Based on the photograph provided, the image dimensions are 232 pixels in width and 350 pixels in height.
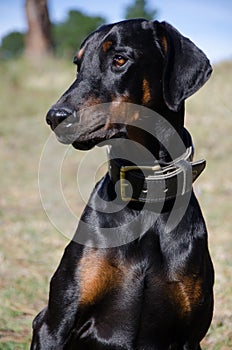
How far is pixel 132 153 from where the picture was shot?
3041 millimetres

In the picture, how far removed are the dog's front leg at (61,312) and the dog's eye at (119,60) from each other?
3.04 feet

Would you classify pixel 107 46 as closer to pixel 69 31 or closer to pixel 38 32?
pixel 38 32

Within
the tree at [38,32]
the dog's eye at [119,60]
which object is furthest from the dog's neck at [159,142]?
the tree at [38,32]

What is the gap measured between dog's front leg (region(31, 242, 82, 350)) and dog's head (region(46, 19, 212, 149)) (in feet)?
2.09

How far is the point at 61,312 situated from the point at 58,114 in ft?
3.13

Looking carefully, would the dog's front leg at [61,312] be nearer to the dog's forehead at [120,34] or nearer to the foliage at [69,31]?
the dog's forehead at [120,34]

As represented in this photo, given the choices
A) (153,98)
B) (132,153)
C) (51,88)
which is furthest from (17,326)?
(51,88)

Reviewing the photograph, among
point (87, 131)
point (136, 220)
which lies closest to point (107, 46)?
point (87, 131)

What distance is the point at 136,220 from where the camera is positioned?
307cm

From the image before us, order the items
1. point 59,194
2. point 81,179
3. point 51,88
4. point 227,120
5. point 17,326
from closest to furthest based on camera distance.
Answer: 1. point 17,326
2. point 59,194
3. point 81,179
4. point 227,120
5. point 51,88

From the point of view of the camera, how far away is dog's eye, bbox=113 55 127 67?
2.92 metres

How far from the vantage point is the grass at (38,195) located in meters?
4.52

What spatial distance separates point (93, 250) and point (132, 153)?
531mm

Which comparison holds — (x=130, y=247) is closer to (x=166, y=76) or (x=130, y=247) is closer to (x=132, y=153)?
(x=132, y=153)
